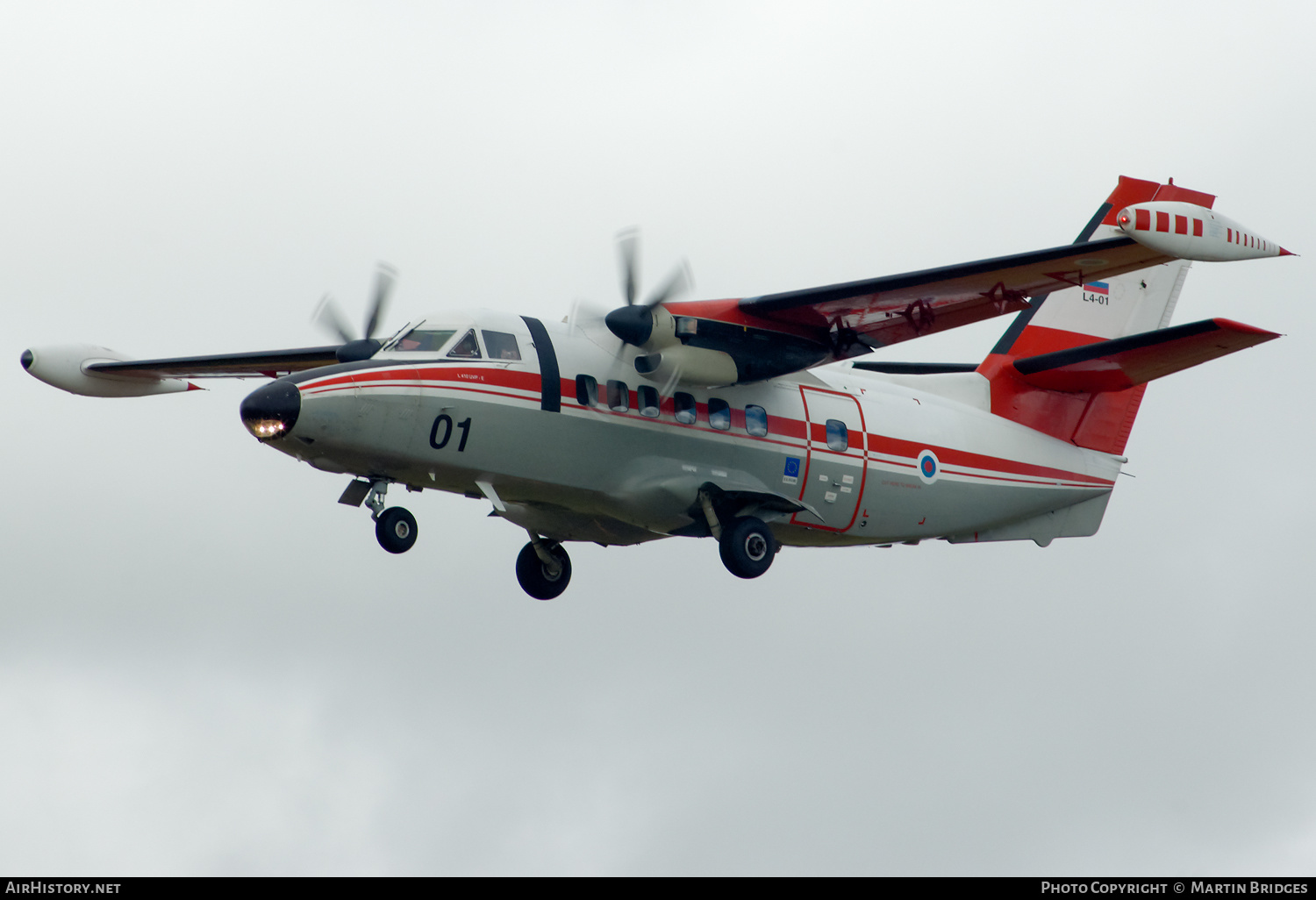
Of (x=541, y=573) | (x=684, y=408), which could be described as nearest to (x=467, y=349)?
(x=684, y=408)

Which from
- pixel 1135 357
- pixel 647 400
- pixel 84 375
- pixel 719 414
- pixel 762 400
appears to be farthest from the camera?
pixel 84 375

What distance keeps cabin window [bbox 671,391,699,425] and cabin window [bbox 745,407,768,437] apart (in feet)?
2.33

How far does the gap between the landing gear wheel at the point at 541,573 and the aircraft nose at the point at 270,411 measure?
475 centimetres

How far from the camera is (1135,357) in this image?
18.4m

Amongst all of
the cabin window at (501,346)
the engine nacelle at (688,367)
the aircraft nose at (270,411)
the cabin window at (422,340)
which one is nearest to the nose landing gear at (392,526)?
the aircraft nose at (270,411)

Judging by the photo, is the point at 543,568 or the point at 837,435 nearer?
the point at 837,435

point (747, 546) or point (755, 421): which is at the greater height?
point (755, 421)

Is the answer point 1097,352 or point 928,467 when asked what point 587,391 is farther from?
point 1097,352

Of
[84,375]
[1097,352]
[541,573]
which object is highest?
[1097,352]

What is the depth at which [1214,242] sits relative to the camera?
1400cm

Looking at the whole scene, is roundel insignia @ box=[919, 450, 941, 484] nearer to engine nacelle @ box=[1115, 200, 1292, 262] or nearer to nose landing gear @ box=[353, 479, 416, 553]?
engine nacelle @ box=[1115, 200, 1292, 262]

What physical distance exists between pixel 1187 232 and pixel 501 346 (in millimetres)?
7014

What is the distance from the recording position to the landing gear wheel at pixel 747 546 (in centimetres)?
1673

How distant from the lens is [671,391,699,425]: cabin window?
16.8 metres
